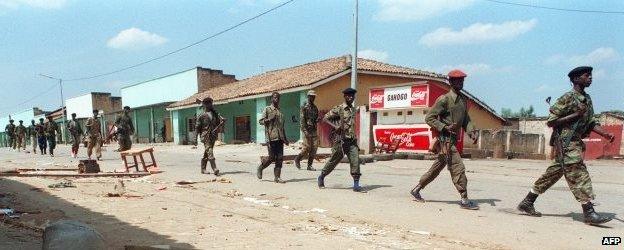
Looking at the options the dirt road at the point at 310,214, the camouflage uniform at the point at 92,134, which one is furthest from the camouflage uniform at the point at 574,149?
the camouflage uniform at the point at 92,134

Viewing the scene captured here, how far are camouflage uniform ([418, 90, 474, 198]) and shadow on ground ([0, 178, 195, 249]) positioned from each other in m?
3.35

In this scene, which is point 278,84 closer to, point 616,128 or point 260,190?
point 616,128

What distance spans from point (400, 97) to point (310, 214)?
480 inches

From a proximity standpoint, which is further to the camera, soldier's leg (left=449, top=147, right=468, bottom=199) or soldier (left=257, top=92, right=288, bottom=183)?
soldier (left=257, top=92, right=288, bottom=183)

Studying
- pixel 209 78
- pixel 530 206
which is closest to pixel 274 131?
→ pixel 530 206

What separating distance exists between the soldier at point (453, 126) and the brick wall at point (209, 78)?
3103 centimetres

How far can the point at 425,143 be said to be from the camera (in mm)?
16031

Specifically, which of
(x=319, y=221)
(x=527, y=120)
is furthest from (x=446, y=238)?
(x=527, y=120)

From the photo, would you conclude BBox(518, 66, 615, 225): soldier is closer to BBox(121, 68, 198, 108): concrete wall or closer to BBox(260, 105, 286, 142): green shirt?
BBox(260, 105, 286, 142): green shirt

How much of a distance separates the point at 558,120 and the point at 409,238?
2.23 meters

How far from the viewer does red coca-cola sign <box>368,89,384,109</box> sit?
59.0 feet

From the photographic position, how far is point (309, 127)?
34.6 feet

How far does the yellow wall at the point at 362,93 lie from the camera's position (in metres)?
22.9
